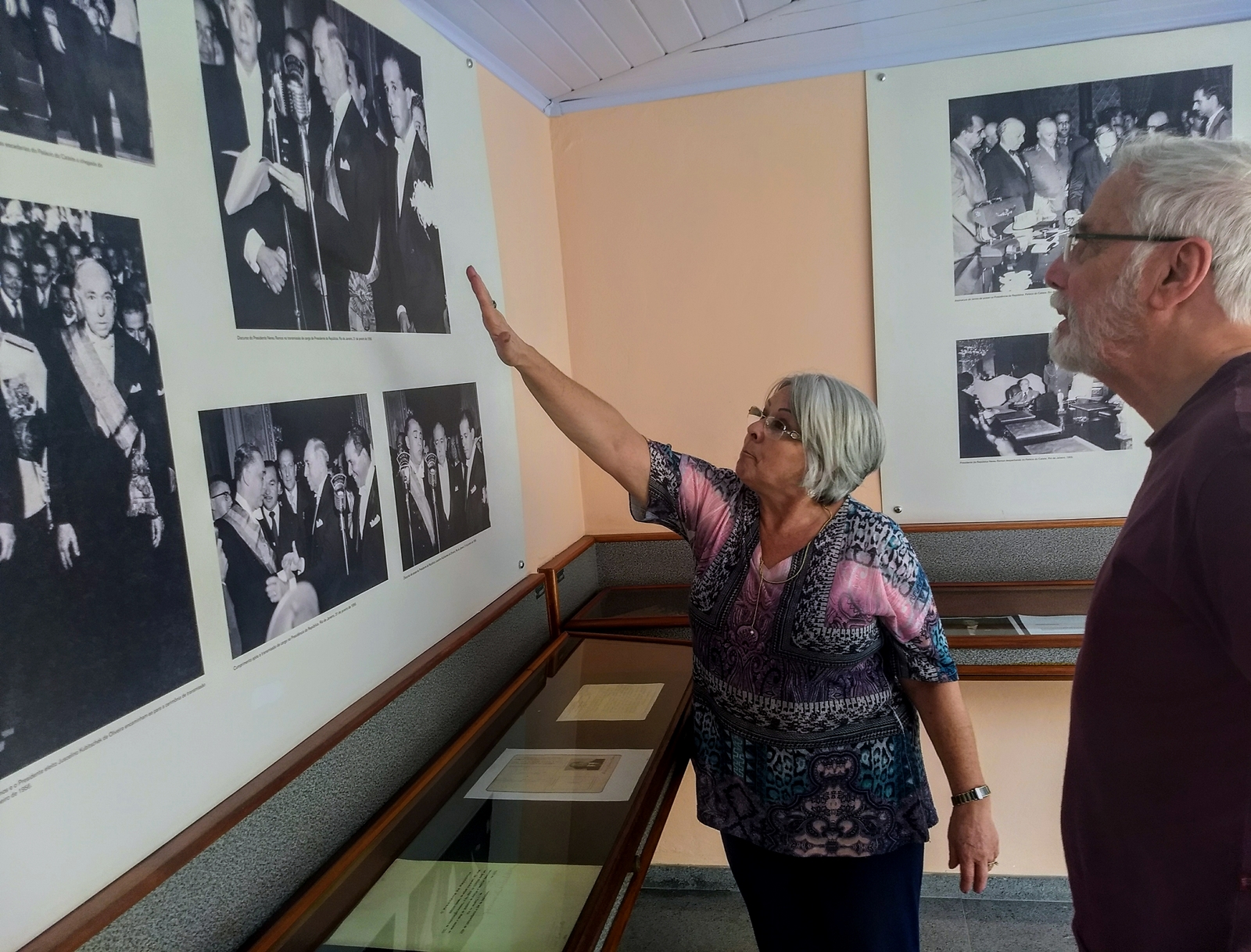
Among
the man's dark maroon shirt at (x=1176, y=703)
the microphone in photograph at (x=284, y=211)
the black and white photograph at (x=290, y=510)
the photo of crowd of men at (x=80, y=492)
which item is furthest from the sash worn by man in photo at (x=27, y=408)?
the man's dark maroon shirt at (x=1176, y=703)

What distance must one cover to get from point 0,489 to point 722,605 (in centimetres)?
109

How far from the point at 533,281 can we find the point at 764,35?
93 cm

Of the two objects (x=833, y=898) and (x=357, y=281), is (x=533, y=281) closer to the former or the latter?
(x=357, y=281)

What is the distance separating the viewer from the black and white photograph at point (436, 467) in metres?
1.44

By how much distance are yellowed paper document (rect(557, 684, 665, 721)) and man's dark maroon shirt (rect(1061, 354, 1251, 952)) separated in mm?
848

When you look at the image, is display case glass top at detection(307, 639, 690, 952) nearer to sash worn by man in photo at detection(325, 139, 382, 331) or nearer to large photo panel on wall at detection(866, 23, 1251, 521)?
sash worn by man in photo at detection(325, 139, 382, 331)

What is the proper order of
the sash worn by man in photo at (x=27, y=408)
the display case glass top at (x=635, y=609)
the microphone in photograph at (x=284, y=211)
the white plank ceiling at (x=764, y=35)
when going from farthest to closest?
1. the display case glass top at (x=635, y=609)
2. the white plank ceiling at (x=764, y=35)
3. the microphone in photograph at (x=284, y=211)
4. the sash worn by man in photo at (x=27, y=408)

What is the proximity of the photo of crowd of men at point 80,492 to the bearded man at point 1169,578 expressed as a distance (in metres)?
1.16

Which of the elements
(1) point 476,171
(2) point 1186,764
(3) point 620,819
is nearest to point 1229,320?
(2) point 1186,764

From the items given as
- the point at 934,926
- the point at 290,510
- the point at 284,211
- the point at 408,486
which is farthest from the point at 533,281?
the point at 934,926

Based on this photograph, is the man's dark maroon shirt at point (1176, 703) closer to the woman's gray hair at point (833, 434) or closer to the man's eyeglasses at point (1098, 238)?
the man's eyeglasses at point (1098, 238)

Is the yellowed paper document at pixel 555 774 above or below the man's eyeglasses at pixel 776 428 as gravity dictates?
below

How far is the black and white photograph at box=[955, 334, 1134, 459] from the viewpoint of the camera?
7.48 feet

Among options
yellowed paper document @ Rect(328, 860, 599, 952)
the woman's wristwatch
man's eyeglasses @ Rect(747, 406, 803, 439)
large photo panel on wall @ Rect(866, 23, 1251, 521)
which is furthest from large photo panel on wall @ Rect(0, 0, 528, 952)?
large photo panel on wall @ Rect(866, 23, 1251, 521)
